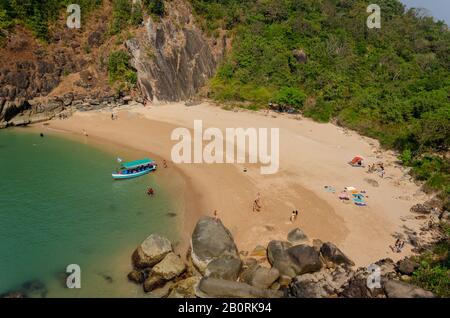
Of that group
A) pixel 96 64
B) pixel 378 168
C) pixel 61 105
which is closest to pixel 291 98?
pixel 378 168

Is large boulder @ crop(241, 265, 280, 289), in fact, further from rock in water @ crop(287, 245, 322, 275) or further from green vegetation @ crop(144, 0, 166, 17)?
green vegetation @ crop(144, 0, 166, 17)

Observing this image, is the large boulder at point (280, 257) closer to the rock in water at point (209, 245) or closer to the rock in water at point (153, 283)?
the rock in water at point (209, 245)

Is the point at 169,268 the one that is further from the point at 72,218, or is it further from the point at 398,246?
the point at 398,246

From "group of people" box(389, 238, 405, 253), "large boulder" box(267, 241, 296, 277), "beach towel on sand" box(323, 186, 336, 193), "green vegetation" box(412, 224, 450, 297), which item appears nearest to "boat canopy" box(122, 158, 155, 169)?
"beach towel on sand" box(323, 186, 336, 193)

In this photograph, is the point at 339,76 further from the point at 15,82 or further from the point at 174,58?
the point at 15,82

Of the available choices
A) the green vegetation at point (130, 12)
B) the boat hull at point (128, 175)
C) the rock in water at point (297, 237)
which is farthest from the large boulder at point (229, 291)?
the green vegetation at point (130, 12)
